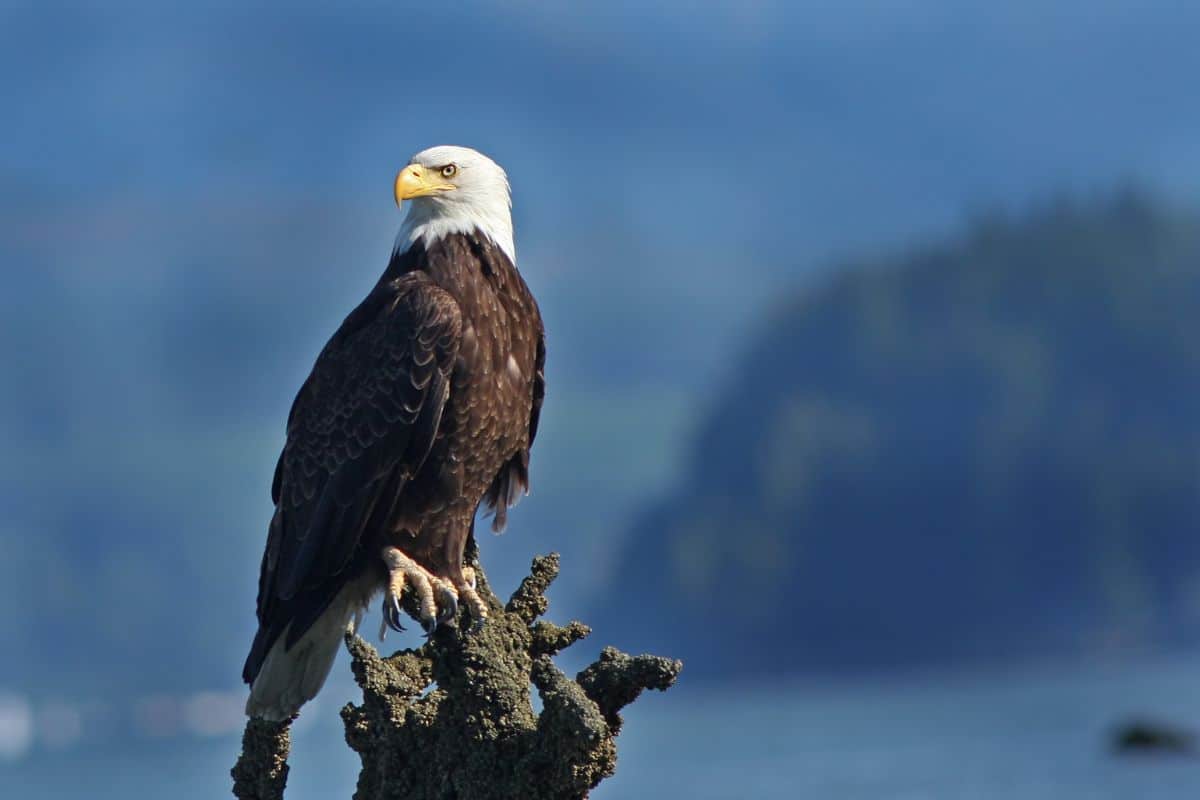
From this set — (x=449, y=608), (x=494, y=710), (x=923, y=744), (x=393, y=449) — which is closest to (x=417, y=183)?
(x=393, y=449)

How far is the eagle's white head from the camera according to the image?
702cm

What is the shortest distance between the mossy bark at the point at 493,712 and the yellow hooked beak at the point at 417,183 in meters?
1.85

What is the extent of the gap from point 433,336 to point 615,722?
6.08ft

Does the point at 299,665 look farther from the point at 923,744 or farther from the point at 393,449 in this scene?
the point at 923,744

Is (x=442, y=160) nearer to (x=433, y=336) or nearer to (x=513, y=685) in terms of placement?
(x=433, y=336)

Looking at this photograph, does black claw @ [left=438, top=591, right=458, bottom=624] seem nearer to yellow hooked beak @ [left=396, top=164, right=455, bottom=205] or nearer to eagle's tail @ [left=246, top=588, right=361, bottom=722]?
eagle's tail @ [left=246, top=588, right=361, bottom=722]

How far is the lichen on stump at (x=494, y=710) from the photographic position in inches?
198

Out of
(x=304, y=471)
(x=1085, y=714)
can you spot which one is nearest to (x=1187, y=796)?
(x=1085, y=714)

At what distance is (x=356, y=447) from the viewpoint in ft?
21.7

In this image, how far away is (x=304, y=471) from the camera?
671 cm

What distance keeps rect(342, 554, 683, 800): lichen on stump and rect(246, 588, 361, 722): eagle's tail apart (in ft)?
Result: 2.54

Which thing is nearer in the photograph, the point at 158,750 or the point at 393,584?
the point at 393,584

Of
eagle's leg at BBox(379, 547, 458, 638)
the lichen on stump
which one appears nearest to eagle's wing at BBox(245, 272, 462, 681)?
eagle's leg at BBox(379, 547, 458, 638)

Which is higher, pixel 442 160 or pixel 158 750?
pixel 158 750
